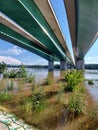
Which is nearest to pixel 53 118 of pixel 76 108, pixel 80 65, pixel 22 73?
pixel 76 108

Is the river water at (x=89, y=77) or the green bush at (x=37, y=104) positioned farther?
the river water at (x=89, y=77)

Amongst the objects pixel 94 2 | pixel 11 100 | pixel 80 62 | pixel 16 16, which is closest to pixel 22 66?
pixel 16 16

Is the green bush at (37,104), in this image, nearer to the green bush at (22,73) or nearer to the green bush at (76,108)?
the green bush at (76,108)

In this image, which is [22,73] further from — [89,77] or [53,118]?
[53,118]

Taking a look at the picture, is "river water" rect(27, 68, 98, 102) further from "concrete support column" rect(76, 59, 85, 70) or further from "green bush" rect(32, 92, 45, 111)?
"concrete support column" rect(76, 59, 85, 70)

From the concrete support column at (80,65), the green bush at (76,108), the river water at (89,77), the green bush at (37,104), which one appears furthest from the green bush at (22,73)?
the concrete support column at (80,65)

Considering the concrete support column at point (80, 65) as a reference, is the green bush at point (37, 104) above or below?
below

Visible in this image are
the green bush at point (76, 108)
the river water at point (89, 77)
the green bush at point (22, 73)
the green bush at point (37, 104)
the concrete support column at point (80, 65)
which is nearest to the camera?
the green bush at point (76, 108)

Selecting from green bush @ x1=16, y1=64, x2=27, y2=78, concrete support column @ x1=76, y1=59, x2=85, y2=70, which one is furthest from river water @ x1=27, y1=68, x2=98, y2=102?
concrete support column @ x1=76, y1=59, x2=85, y2=70

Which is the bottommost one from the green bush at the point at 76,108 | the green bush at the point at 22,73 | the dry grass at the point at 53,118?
the dry grass at the point at 53,118

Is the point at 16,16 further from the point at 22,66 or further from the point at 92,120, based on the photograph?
the point at 92,120

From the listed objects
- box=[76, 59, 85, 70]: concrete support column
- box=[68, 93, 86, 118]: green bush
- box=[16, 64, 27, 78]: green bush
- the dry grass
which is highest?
box=[76, 59, 85, 70]: concrete support column

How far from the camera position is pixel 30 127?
5.48m

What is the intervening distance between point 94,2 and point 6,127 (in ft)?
31.4
